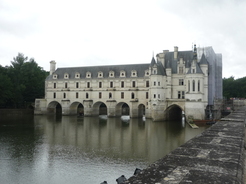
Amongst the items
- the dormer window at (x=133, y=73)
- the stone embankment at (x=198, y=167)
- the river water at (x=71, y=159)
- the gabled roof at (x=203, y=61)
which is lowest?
the river water at (x=71, y=159)

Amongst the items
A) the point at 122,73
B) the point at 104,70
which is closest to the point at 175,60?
the point at 122,73

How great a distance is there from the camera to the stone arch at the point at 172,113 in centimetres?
4069

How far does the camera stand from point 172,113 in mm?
42844

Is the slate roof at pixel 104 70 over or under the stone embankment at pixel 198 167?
over

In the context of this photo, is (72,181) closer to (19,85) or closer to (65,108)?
(65,108)

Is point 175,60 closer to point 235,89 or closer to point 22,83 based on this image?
point 22,83

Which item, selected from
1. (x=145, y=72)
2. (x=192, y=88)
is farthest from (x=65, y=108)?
(x=192, y=88)

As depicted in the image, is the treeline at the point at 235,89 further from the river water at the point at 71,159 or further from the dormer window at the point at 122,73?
the river water at the point at 71,159

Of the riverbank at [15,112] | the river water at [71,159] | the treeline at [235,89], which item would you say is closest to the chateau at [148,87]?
the riverbank at [15,112]

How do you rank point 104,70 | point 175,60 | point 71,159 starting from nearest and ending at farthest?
point 71,159 → point 175,60 → point 104,70

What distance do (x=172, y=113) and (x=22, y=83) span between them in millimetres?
35668

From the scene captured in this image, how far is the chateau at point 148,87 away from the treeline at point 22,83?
4775 millimetres

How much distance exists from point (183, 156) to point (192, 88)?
32048 mm

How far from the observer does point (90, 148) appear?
1845 cm
